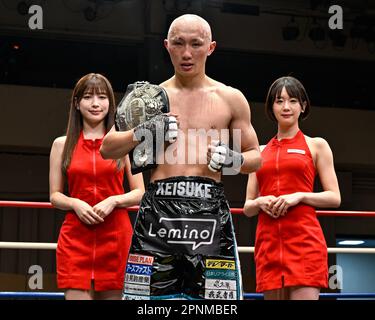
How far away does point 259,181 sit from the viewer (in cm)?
256

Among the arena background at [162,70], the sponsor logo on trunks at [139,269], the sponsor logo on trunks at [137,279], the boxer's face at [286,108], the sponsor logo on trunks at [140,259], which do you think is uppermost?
the arena background at [162,70]

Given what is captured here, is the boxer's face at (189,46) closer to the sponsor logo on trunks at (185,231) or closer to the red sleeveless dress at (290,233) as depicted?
the sponsor logo on trunks at (185,231)

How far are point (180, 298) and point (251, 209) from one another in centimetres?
86

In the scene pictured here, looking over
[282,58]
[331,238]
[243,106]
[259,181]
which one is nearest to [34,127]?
[282,58]

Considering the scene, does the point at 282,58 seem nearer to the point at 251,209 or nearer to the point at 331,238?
the point at 331,238

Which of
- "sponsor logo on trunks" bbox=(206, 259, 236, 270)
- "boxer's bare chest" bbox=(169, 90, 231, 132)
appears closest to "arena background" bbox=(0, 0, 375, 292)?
"boxer's bare chest" bbox=(169, 90, 231, 132)

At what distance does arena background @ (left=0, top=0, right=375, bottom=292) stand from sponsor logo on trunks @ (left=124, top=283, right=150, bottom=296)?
5.43 m

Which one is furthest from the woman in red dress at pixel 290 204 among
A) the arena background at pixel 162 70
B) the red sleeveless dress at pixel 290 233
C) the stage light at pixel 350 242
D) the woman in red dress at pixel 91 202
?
the stage light at pixel 350 242

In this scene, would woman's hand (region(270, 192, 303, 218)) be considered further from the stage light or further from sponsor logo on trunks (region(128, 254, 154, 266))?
the stage light

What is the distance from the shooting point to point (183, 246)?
1.72 m

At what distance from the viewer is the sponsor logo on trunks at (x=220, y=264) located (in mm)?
1720

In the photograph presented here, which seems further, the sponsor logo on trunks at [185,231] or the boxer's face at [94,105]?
the boxer's face at [94,105]

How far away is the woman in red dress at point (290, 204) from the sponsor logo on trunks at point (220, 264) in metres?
0.66

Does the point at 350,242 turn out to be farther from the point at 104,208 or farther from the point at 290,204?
the point at 104,208
